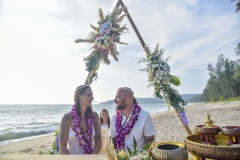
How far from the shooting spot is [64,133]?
4066mm

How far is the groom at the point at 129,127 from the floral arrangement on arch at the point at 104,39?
2.09 m

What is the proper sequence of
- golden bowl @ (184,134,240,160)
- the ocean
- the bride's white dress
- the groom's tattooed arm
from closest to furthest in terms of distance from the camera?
1. golden bowl @ (184,134,240,160)
2. the groom's tattooed arm
3. the bride's white dress
4. the ocean

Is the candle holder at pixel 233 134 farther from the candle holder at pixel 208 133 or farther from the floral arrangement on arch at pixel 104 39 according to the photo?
the floral arrangement on arch at pixel 104 39

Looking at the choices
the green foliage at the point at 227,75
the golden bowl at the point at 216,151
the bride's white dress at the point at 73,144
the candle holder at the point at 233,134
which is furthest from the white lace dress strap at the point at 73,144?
the green foliage at the point at 227,75

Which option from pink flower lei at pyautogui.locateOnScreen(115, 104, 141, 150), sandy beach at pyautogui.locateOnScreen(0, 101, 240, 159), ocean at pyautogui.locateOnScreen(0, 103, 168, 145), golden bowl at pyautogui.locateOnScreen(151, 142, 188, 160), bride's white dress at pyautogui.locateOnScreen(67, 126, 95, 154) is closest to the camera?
golden bowl at pyautogui.locateOnScreen(151, 142, 188, 160)

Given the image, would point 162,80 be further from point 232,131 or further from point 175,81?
point 232,131

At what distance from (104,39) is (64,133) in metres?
2.30

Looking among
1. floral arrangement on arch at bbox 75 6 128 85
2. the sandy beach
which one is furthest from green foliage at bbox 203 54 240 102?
floral arrangement on arch at bbox 75 6 128 85

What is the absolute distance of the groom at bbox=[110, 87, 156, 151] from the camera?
10.8 feet

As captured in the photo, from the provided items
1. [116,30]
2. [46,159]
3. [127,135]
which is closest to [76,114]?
[127,135]

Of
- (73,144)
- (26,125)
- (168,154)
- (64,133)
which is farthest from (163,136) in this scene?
(26,125)

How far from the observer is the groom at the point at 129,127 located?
3307 millimetres

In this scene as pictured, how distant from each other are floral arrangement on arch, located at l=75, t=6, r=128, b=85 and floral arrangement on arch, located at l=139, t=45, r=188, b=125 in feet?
3.62

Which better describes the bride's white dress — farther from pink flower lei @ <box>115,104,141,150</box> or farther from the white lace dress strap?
pink flower lei @ <box>115,104,141,150</box>
